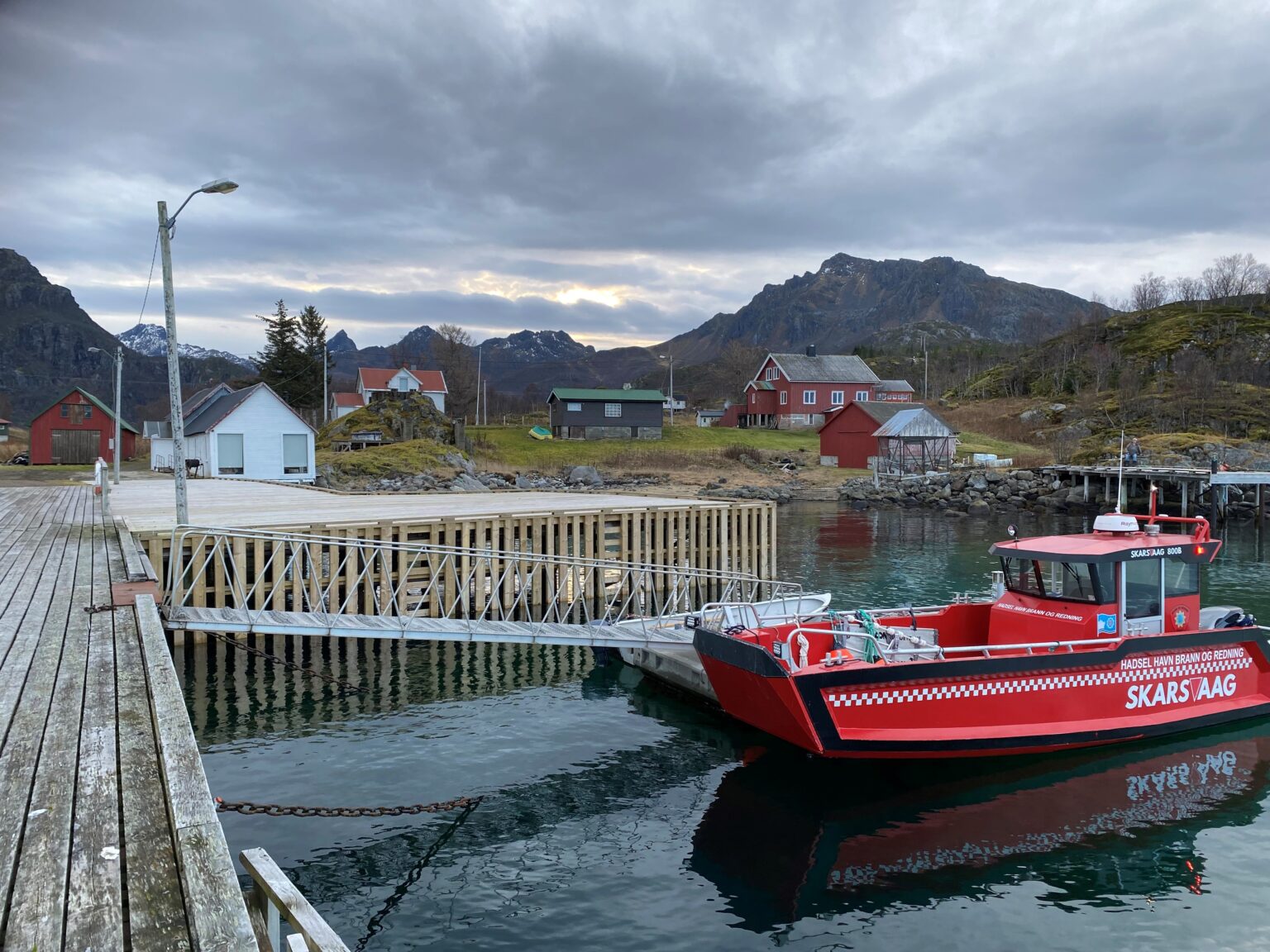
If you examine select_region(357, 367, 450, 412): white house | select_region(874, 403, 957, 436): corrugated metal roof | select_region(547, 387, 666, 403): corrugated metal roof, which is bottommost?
select_region(874, 403, 957, 436): corrugated metal roof

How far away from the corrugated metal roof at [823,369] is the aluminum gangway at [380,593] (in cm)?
7007

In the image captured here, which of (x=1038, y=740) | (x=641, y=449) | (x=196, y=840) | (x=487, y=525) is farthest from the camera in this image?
(x=641, y=449)

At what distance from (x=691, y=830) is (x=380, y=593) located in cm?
1019

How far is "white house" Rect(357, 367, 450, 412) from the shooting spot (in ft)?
301

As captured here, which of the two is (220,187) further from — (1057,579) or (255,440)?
(255,440)

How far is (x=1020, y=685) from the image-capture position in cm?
1329

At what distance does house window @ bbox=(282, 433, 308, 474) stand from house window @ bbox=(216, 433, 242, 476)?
2.17 m

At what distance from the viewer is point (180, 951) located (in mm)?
4020

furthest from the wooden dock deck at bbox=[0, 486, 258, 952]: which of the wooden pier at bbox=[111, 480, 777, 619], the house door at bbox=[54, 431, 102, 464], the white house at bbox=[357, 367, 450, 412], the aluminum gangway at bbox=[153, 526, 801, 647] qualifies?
the white house at bbox=[357, 367, 450, 412]

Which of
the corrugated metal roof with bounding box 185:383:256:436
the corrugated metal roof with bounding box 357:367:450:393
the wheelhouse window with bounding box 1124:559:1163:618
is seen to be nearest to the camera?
the wheelhouse window with bounding box 1124:559:1163:618

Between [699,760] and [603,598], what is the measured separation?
8594 mm

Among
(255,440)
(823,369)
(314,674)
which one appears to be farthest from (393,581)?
(823,369)

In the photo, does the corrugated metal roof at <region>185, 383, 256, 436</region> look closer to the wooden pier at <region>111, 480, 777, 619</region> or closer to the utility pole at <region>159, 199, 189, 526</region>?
the wooden pier at <region>111, 480, 777, 619</region>

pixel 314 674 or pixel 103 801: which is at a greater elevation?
pixel 103 801
